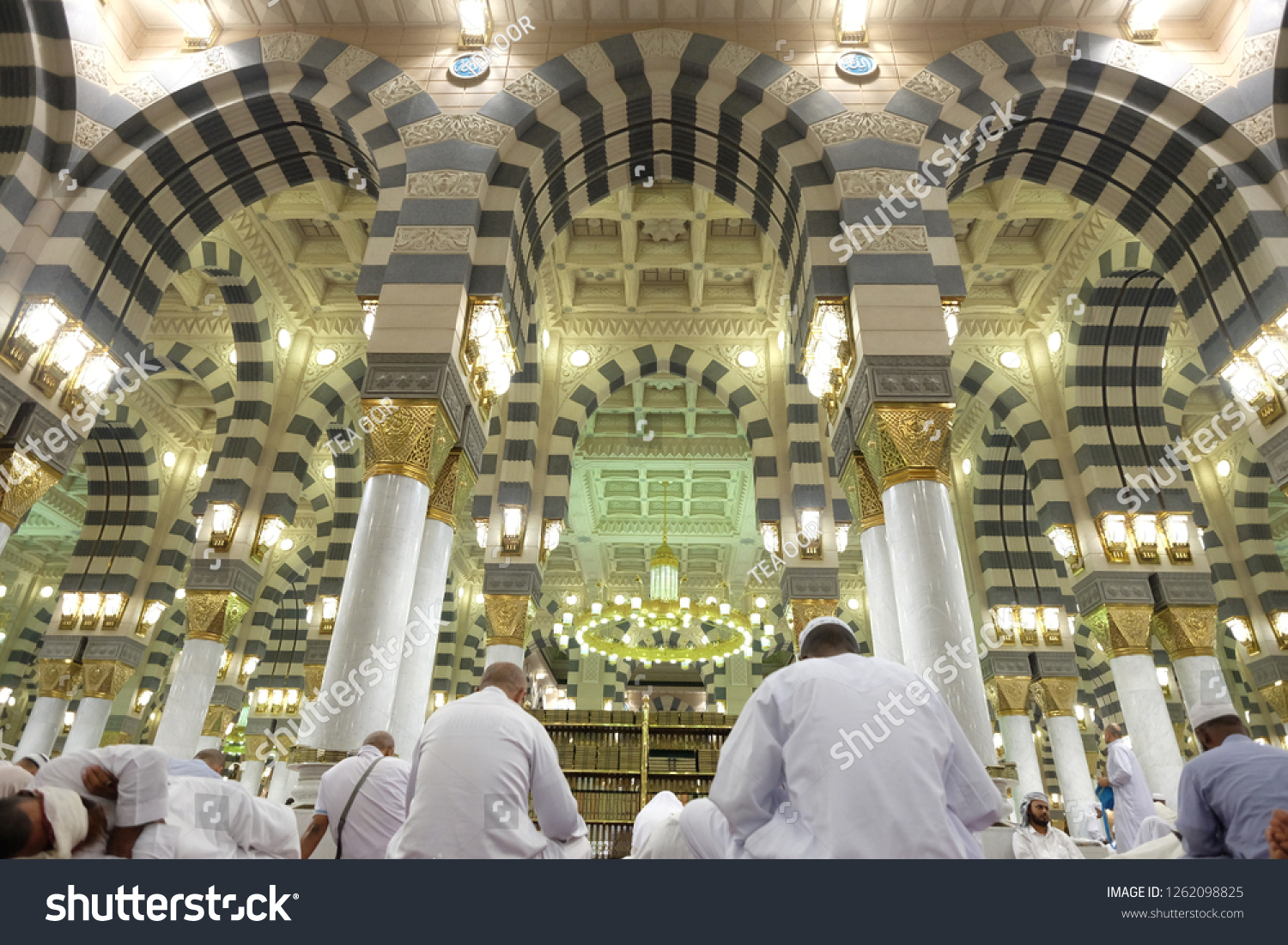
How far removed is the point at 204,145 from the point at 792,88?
5.24 meters

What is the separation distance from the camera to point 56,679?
30.7 feet

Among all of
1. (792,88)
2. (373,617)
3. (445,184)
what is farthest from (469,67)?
(373,617)

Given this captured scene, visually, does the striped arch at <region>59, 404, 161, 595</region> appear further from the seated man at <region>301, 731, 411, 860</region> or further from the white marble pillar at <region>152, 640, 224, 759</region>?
the seated man at <region>301, 731, 411, 860</region>

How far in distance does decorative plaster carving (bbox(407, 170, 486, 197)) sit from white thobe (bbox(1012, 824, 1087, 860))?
5.87 m

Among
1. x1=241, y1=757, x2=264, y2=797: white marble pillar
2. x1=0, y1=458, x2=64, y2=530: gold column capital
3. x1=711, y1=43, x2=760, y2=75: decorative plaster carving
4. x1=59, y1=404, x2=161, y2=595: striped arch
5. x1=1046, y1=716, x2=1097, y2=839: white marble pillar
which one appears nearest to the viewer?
x1=0, y1=458, x2=64, y2=530: gold column capital

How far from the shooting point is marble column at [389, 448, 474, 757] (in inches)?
221

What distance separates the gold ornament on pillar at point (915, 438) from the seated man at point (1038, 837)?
2.09 m

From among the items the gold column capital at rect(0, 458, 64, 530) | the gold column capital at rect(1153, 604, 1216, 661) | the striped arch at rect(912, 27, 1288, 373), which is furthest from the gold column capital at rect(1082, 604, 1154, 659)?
the gold column capital at rect(0, 458, 64, 530)

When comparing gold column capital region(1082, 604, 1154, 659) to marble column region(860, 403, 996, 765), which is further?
gold column capital region(1082, 604, 1154, 659)

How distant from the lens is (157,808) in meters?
2.17

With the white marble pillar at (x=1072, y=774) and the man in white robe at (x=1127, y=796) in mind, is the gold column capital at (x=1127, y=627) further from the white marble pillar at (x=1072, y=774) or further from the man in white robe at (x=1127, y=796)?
the man in white robe at (x=1127, y=796)

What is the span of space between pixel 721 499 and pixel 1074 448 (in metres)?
7.27

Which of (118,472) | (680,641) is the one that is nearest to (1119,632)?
(680,641)
